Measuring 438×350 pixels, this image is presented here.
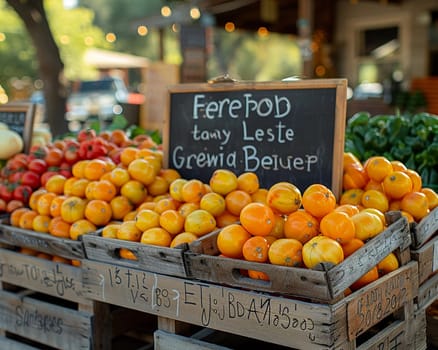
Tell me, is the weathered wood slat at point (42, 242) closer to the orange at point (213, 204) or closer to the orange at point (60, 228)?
the orange at point (60, 228)

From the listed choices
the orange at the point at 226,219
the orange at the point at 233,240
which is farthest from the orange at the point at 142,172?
the orange at the point at 233,240

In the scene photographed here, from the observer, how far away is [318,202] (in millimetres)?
2273

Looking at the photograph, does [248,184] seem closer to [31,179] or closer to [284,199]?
[284,199]

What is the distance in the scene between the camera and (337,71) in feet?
46.0

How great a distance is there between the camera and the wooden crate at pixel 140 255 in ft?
7.71

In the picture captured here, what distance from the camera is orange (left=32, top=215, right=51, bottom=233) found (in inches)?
119

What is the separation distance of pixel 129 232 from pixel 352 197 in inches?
41.1

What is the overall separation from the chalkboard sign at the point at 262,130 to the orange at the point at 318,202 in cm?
46

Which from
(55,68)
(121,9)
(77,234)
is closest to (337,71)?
(55,68)

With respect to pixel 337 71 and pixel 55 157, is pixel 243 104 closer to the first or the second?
pixel 55 157

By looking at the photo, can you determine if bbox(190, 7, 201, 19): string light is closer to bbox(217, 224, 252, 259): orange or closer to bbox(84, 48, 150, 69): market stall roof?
bbox(84, 48, 150, 69): market stall roof

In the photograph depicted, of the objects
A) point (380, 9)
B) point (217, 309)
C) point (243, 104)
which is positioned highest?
point (380, 9)

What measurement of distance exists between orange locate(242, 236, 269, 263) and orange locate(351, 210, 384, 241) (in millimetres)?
373

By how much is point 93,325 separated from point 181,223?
0.65m
